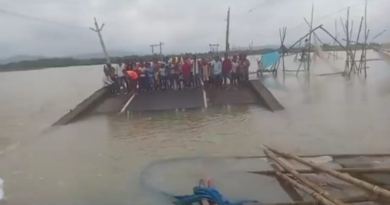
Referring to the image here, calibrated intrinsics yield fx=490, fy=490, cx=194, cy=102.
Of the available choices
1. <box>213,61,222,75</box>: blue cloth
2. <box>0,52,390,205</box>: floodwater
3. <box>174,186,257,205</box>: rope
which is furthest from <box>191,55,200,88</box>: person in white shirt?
<box>174,186,257,205</box>: rope

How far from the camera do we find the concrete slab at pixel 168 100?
622 inches

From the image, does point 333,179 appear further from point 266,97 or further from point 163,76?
point 163,76

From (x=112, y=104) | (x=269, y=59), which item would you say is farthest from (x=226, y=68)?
(x=269, y=59)

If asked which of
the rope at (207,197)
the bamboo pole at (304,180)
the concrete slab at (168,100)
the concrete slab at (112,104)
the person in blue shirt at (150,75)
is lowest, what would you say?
the concrete slab at (112,104)

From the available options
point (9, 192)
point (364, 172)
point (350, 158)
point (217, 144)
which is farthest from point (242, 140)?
point (9, 192)

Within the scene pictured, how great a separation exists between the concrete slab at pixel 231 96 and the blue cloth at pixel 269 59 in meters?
11.3

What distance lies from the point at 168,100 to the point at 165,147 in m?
7.07

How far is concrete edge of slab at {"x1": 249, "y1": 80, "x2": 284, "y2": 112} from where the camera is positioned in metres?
14.6

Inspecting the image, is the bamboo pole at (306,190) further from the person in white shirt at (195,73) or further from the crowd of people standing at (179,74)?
the person in white shirt at (195,73)

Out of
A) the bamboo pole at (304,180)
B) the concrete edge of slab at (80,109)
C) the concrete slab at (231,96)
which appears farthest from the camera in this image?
the concrete slab at (231,96)

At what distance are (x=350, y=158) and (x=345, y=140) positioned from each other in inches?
68.0

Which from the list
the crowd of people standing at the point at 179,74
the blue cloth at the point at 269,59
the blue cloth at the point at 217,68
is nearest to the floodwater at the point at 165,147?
the blue cloth at the point at 217,68

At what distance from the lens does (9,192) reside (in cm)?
772

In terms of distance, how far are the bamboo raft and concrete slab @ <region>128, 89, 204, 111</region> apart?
25.5 ft
